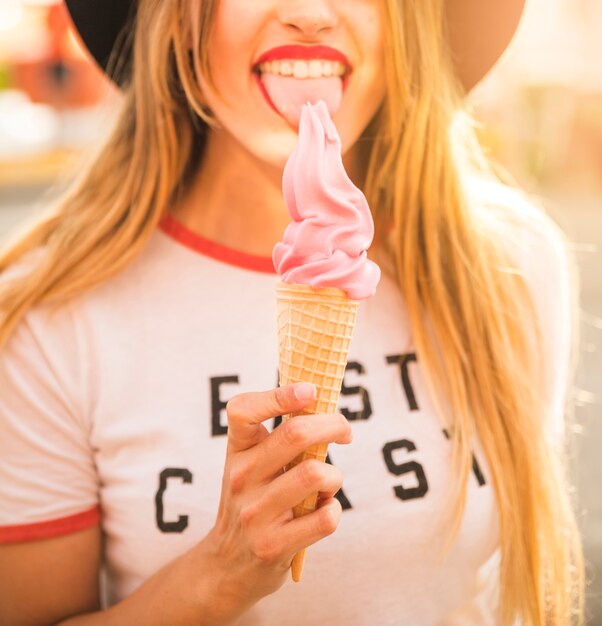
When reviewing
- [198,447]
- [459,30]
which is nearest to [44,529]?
[198,447]

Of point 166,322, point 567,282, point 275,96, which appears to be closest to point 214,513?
point 166,322

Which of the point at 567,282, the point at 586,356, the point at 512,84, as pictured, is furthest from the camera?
the point at 512,84

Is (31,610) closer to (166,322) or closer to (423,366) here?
(166,322)

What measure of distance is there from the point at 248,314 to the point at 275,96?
54cm

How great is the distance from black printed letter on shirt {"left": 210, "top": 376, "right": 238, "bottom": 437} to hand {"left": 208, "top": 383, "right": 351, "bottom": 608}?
0.37 metres

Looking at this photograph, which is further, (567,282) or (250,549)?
(567,282)

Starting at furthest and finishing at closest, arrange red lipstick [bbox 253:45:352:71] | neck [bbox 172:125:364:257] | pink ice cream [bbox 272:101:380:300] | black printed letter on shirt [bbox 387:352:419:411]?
1. neck [bbox 172:125:364:257]
2. black printed letter on shirt [bbox 387:352:419:411]
3. red lipstick [bbox 253:45:352:71]
4. pink ice cream [bbox 272:101:380:300]

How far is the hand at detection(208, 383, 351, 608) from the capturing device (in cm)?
142

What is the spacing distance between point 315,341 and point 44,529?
31.7 inches

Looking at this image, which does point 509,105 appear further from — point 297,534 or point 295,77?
point 297,534

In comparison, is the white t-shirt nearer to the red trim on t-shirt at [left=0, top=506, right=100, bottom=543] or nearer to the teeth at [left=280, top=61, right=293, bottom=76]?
the red trim on t-shirt at [left=0, top=506, right=100, bottom=543]

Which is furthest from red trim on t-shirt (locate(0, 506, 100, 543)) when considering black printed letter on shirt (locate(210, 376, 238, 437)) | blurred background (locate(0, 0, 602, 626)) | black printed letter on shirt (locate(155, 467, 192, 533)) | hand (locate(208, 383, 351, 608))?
blurred background (locate(0, 0, 602, 626))

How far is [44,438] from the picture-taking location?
193 cm

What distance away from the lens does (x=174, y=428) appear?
76.7 inches
